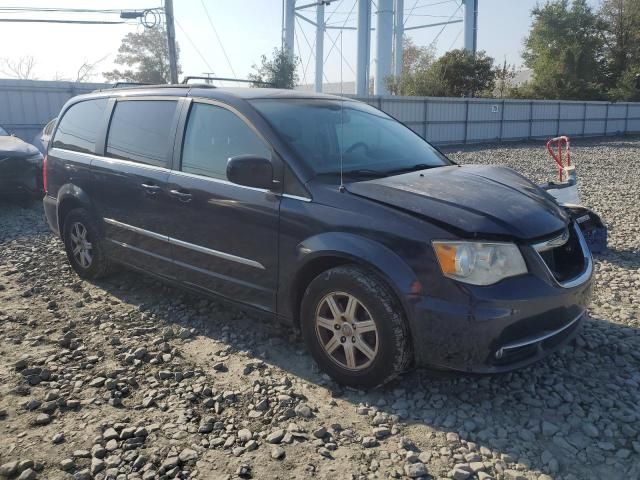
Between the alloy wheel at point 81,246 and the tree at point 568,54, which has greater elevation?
the tree at point 568,54

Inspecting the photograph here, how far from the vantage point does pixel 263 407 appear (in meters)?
3.12

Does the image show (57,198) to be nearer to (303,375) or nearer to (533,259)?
(303,375)

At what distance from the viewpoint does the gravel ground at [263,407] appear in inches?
104

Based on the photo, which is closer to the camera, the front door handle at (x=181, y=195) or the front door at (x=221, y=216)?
the front door at (x=221, y=216)

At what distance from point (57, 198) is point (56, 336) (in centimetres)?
171

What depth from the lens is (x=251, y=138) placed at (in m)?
3.66

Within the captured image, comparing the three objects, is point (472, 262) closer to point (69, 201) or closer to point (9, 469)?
Result: point (9, 469)

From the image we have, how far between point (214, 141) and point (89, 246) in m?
2.01

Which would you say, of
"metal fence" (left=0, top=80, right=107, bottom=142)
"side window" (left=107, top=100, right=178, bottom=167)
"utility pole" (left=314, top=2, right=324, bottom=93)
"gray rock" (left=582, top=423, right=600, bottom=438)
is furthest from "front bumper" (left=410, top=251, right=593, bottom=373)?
"utility pole" (left=314, top=2, right=324, bottom=93)

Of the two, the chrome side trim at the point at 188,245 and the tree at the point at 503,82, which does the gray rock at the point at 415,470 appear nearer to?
the chrome side trim at the point at 188,245

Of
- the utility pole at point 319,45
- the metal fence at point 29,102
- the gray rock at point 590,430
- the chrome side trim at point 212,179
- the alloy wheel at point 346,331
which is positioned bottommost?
the gray rock at point 590,430

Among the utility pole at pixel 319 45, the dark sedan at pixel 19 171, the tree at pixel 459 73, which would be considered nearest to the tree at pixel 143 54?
the utility pole at pixel 319 45

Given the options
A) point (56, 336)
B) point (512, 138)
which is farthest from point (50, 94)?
point (512, 138)

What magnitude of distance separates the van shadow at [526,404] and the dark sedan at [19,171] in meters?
6.36
